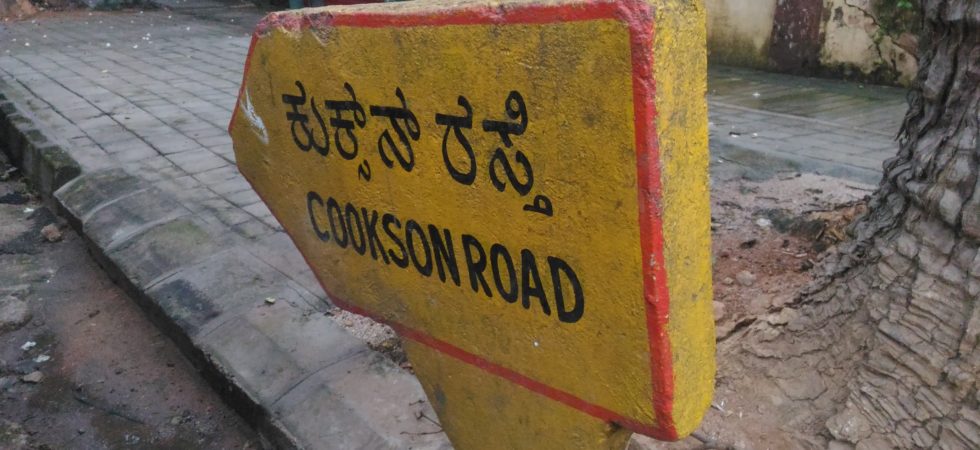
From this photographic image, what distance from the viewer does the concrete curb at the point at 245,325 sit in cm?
232

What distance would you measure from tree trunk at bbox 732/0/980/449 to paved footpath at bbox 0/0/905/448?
1.08m

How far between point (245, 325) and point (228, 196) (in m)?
1.44

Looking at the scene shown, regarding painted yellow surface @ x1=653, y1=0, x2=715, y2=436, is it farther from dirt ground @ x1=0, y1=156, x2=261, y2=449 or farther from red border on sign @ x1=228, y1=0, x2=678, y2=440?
dirt ground @ x1=0, y1=156, x2=261, y2=449

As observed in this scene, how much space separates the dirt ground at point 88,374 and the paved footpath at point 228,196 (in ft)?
0.49

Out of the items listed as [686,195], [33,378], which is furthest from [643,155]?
[33,378]

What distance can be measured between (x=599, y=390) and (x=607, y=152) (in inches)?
15.6

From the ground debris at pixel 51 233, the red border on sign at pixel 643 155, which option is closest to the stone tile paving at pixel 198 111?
the ground debris at pixel 51 233

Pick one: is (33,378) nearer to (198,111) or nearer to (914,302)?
(914,302)

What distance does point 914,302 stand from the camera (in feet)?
5.74

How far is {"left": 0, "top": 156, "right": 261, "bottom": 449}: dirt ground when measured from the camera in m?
2.71

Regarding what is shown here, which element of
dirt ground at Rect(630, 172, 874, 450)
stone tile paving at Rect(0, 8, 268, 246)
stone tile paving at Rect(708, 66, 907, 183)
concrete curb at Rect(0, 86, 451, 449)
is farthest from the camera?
stone tile paving at Rect(708, 66, 907, 183)

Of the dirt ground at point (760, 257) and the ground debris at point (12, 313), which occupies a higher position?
the dirt ground at point (760, 257)

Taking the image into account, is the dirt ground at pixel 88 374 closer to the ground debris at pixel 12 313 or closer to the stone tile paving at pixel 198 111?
the ground debris at pixel 12 313

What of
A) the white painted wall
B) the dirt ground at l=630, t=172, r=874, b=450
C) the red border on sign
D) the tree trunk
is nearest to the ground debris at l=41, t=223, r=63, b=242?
the dirt ground at l=630, t=172, r=874, b=450
